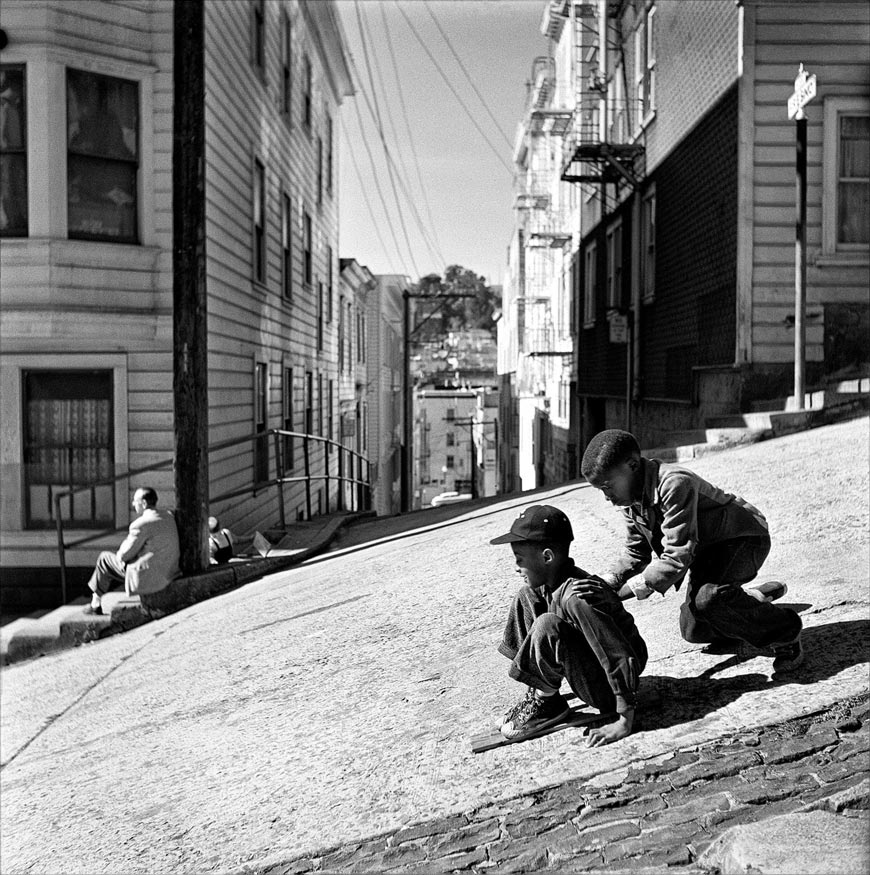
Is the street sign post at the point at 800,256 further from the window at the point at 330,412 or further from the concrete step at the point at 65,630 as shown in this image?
the window at the point at 330,412

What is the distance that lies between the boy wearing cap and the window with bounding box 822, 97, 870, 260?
30.3 ft

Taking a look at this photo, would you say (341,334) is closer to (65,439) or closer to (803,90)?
(65,439)

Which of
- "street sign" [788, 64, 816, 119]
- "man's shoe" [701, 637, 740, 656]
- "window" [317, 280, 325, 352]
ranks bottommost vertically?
"man's shoe" [701, 637, 740, 656]

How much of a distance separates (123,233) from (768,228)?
772 cm

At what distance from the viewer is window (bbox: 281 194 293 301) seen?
1956 centimetres

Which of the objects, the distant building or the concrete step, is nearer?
the concrete step

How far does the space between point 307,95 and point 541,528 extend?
20200mm

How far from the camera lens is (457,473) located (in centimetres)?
6612

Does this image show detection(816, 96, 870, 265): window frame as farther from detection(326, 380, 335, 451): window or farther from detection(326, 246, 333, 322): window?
detection(326, 380, 335, 451): window

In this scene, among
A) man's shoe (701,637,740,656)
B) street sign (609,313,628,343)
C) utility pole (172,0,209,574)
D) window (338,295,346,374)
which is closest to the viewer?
man's shoe (701,637,740,656)

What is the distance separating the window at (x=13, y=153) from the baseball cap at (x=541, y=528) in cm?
930

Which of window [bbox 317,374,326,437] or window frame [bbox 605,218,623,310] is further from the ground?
window frame [bbox 605,218,623,310]

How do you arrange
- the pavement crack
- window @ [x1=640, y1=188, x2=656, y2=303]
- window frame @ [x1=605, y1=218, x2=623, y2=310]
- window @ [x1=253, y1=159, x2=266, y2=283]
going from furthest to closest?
1. window frame @ [x1=605, y1=218, x2=623, y2=310]
2. window @ [x1=640, y1=188, x2=656, y2=303]
3. window @ [x1=253, y1=159, x2=266, y2=283]
4. the pavement crack

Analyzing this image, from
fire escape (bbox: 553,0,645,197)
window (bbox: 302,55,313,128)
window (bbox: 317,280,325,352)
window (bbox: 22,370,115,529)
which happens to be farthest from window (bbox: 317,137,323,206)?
window (bbox: 22,370,115,529)
